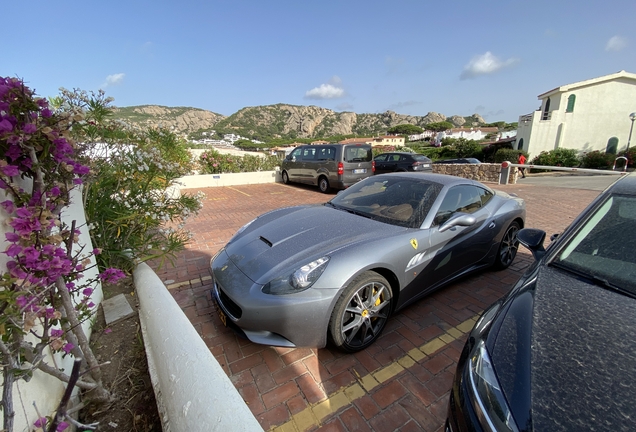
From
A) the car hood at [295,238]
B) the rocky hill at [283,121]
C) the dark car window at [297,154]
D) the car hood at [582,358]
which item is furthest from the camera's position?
the rocky hill at [283,121]

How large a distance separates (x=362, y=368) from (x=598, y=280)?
63.0 inches

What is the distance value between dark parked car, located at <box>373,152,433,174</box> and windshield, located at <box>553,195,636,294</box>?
1153 centimetres

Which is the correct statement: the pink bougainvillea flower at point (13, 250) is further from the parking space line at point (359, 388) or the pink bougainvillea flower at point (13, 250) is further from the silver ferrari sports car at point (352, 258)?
the parking space line at point (359, 388)

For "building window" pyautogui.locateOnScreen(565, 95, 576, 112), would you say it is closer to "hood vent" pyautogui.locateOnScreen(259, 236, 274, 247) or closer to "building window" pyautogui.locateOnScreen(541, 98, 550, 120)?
"building window" pyautogui.locateOnScreen(541, 98, 550, 120)

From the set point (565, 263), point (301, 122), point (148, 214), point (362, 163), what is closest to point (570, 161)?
point (362, 163)

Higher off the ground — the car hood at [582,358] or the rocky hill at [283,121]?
the rocky hill at [283,121]

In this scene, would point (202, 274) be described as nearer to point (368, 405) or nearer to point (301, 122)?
point (368, 405)

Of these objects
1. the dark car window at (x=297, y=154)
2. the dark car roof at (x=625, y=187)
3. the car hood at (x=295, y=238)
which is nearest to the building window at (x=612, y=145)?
the dark car window at (x=297, y=154)

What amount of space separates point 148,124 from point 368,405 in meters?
4.31

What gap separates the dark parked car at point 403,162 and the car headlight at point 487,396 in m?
12.5

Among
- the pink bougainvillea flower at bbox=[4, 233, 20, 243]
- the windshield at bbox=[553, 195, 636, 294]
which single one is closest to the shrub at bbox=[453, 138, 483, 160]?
the windshield at bbox=[553, 195, 636, 294]

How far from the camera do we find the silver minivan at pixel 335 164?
9.57 meters

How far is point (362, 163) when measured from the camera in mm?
9930

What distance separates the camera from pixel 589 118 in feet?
80.0
